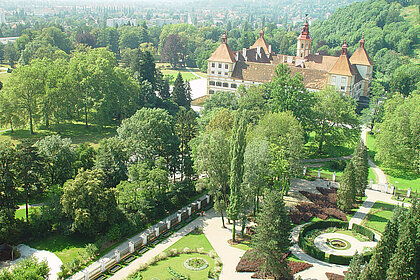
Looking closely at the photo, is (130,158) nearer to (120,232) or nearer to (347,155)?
(120,232)

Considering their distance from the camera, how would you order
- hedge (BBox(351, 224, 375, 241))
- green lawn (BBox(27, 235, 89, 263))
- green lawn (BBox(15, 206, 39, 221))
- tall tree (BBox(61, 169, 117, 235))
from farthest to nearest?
green lawn (BBox(15, 206, 39, 221))
hedge (BBox(351, 224, 375, 241))
tall tree (BBox(61, 169, 117, 235))
green lawn (BBox(27, 235, 89, 263))

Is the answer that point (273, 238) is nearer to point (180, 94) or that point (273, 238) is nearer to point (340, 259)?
point (340, 259)

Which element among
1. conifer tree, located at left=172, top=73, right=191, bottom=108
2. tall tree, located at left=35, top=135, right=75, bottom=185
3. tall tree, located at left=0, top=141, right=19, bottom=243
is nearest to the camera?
tall tree, located at left=0, top=141, right=19, bottom=243

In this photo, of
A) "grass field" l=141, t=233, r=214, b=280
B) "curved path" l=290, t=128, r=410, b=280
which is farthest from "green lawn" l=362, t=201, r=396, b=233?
"grass field" l=141, t=233, r=214, b=280

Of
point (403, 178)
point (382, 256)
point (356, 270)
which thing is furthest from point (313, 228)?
point (403, 178)

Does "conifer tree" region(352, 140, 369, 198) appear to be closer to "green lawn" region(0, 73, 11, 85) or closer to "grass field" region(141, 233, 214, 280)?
"grass field" region(141, 233, 214, 280)

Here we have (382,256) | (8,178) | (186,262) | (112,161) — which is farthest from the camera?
(112,161)

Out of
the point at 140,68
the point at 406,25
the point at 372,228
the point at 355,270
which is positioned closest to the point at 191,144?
the point at 372,228
